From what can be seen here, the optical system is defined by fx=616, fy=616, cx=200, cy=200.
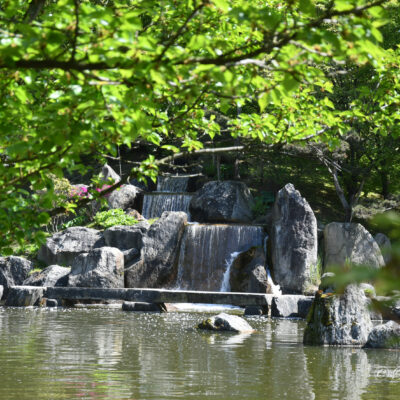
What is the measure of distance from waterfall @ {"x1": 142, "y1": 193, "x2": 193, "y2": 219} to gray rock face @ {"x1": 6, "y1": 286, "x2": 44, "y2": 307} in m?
9.23

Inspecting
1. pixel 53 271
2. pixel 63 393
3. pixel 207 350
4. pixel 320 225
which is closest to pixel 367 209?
pixel 320 225

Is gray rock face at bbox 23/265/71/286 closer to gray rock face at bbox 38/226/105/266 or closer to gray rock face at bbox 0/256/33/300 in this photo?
gray rock face at bbox 0/256/33/300

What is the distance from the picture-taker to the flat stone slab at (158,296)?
16797mm

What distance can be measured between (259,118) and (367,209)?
18.9 meters

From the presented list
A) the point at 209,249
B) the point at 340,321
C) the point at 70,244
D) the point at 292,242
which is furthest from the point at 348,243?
the point at 340,321

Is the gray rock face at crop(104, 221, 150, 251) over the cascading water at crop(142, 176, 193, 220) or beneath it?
beneath

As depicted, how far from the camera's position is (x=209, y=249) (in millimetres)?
21641

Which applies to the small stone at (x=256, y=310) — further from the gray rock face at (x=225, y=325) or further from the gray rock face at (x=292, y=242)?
the gray rock face at (x=225, y=325)

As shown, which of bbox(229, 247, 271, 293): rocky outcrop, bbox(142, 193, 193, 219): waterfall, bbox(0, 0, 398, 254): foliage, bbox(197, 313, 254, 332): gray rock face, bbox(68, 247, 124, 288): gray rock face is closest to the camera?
bbox(0, 0, 398, 254): foliage

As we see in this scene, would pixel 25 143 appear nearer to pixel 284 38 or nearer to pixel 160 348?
pixel 284 38

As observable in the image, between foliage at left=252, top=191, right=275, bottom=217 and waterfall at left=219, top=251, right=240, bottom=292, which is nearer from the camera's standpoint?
waterfall at left=219, top=251, right=240, bottom=292

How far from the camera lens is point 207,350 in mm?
9609

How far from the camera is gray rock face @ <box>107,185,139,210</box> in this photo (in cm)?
2689

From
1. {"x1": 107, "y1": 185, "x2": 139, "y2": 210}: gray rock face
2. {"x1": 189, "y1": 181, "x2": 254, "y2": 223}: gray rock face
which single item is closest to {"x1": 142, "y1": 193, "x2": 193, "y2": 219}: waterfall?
{"x1": 107, "y1": 185, "x2": 139, "y2": 210}: gray rock face
